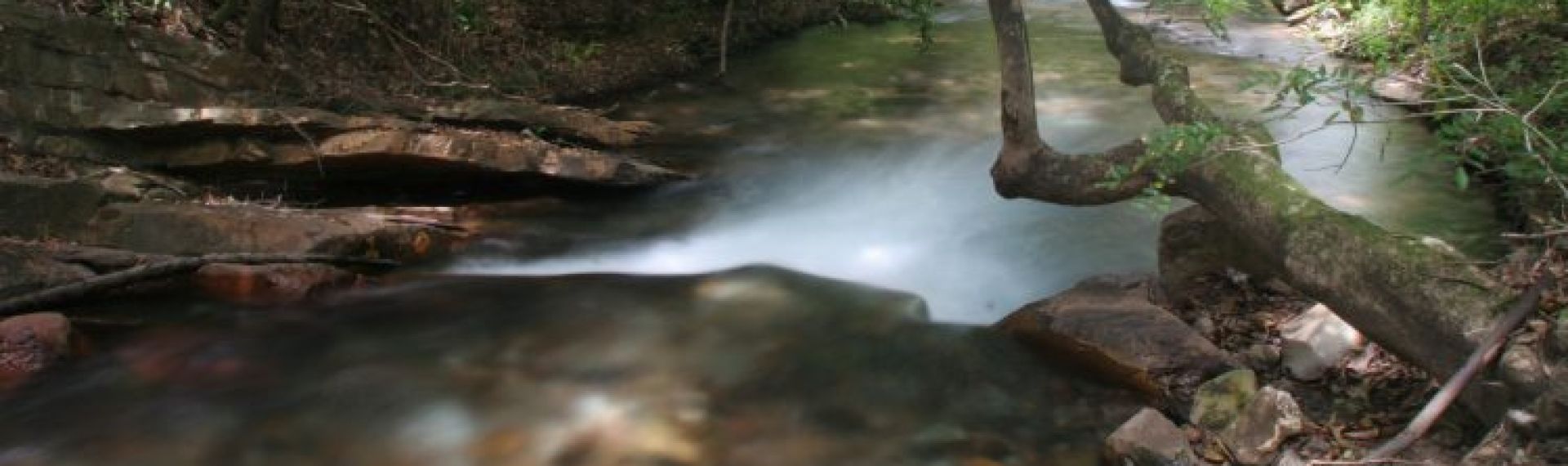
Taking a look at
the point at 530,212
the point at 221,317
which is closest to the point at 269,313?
the point at 221,317

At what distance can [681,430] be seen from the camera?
15.5ft

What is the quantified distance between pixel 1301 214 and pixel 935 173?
15.6 ft

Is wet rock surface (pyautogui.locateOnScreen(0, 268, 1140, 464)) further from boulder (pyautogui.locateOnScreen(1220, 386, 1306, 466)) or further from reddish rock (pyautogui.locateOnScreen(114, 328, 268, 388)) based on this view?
boulder (pyautogui.locateOnScreen(1220, 386, 1306, 466))

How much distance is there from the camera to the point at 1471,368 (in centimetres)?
352

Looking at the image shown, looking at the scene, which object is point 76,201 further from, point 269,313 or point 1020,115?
point 1020,115

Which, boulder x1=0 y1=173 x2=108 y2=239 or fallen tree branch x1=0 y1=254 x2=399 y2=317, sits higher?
boulder x1=0 y1=173 x2=108 y2=239

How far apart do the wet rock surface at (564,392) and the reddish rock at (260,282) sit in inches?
8.4

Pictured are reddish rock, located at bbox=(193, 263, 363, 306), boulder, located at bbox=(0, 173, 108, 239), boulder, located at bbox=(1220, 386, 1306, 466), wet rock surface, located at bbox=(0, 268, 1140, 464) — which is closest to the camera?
boulder, located at bbox=(1220, 386, 1306, 466)

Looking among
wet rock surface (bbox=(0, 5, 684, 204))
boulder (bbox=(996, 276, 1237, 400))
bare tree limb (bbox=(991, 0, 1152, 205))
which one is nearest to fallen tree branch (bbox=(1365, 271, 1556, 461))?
boulder (bbox=(996, 276, 1237, 400))

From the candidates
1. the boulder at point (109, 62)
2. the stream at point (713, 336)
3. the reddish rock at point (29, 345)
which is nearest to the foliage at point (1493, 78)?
the stream at point (713, 336)

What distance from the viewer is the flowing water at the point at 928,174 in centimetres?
706

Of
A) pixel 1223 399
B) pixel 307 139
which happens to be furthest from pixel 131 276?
pixel 1223 399

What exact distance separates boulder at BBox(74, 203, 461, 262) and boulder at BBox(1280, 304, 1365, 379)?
5362 mm

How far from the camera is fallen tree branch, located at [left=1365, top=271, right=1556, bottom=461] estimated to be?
3.52 metres
